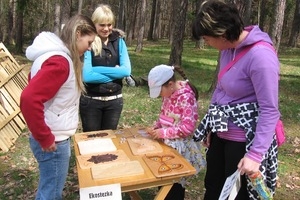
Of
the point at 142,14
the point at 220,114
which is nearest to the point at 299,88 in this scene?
the point at 220,114

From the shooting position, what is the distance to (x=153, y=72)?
2895 millimetres

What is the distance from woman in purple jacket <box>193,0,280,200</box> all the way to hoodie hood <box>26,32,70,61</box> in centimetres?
85

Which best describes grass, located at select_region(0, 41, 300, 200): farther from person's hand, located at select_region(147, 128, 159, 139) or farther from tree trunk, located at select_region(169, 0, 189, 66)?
tree trunk, located at select_region(169, 0, 189, 66)

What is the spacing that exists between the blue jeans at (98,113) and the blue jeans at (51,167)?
3.88ft

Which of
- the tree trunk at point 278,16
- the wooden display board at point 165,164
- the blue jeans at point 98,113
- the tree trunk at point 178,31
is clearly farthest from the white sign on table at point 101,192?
the tree trunk at point 178,31

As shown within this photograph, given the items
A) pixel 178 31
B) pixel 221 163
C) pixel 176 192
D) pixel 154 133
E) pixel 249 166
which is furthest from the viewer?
pixel 178 31

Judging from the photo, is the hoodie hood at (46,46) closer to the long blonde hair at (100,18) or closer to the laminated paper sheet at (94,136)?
the laminated paper sheet at (94,136)

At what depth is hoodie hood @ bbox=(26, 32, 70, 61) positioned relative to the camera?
85.9 inches

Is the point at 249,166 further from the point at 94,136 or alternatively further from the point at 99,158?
the point at 94,136

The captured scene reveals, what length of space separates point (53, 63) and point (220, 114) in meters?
1.14

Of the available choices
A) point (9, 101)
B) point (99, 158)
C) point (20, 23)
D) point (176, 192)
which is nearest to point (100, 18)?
point (99, 158)

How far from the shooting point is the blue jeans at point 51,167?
2.39m

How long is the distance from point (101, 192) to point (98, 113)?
5.21 ft

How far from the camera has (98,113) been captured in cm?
369
